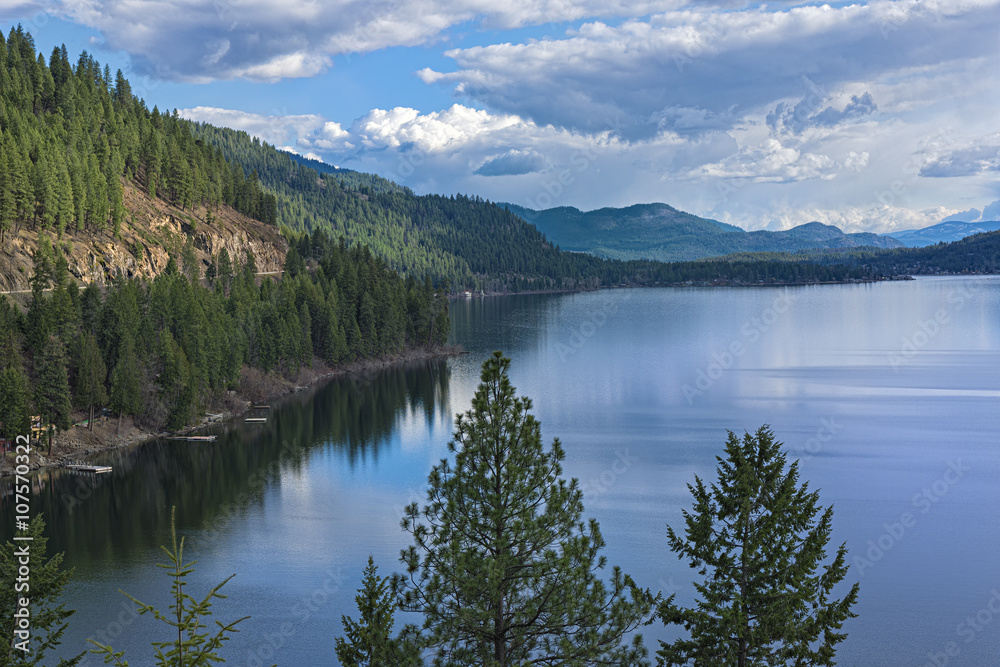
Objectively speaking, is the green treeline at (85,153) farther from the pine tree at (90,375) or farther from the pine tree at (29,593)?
the pine tree at (29,593)

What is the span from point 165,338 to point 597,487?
4430cm

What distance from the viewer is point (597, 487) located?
63156 millimetres

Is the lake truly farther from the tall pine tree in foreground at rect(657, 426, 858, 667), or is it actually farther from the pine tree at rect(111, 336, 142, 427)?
the tall pine tree in foreground at rect(657, 426, 858, 667)

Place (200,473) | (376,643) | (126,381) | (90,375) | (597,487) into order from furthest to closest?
1. (126,381)
2. (90,375)
3. (200,473)
4. (597,487)
5. (376,643)

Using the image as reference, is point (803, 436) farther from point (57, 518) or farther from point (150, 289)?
point (150, 289)

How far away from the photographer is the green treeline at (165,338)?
69.4 meters

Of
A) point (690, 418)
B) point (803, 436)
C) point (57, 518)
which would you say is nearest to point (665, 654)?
point (57, 518)

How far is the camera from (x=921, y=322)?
180000 millimetres

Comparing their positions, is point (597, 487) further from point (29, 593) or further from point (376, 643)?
point (29, 593)

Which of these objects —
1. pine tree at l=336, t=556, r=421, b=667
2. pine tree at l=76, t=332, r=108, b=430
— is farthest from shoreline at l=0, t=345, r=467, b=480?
pine tree at l=336, t=556, r=421, b=667

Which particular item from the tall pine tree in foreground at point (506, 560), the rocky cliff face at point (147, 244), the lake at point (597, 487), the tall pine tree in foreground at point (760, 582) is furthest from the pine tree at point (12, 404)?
the tall pine tree in foreground at point (760, 582)

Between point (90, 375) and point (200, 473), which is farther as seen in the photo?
point (90, 375)

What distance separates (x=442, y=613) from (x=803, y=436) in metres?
63.2

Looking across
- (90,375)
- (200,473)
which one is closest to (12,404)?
(90,375)
